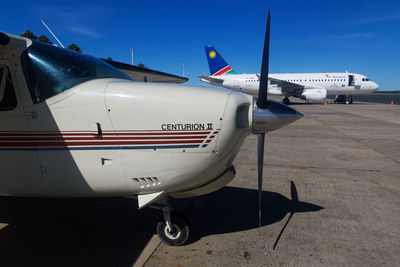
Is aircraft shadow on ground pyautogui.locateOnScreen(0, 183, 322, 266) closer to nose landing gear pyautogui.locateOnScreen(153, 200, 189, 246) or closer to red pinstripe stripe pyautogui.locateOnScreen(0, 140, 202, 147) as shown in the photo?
nose landing gear pyautogui.locateOnScreen(153, 200, 189, 246)

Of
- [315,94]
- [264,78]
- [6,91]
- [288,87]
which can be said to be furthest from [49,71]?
[288,87]

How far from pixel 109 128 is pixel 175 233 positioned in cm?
140

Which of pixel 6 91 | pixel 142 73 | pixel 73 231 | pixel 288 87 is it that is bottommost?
pixel 73 231

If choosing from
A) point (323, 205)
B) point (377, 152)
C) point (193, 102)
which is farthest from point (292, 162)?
point (193, 102)

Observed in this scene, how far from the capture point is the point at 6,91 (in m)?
2.22

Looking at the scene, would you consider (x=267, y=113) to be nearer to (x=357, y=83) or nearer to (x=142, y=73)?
(x=142, y=73)

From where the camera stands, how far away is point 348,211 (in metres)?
3.58

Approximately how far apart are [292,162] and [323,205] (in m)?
2.40

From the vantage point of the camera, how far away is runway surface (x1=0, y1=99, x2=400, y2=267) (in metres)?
2.54

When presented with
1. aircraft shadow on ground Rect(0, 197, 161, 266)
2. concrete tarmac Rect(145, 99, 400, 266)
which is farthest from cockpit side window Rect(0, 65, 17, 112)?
concrete tarmac Rect(145, 99, 400, 266)

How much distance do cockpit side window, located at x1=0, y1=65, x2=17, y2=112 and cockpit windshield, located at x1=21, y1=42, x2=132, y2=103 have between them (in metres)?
0.15

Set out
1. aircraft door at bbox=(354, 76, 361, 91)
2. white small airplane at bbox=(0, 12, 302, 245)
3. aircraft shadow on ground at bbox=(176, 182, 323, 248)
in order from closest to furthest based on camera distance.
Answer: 1. white small airplane at bbox=(0, 12, 302, 245)
2. aircraft shadow on ground at bbox=(176, 182, 323, 248)
3. aircraft door at bbox=(354, 76, 361, 91)

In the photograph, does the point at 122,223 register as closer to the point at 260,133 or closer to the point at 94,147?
the point at 94,147

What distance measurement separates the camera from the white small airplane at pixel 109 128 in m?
2.20
